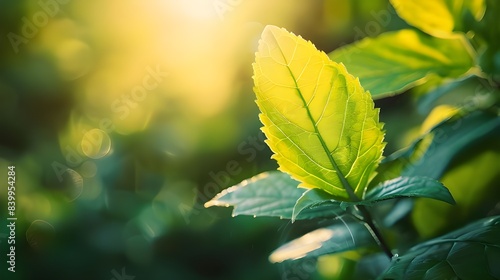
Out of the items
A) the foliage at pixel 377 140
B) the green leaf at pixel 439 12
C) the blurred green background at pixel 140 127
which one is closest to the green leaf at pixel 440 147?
Result: the foliage at pixel 377 140

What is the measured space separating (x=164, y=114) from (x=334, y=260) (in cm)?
67

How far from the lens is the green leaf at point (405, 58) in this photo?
0.65m

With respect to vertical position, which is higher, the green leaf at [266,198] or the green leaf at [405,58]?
the green leaf at [405,58]

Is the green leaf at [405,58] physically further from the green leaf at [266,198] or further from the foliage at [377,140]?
the green leaf at [266,198]

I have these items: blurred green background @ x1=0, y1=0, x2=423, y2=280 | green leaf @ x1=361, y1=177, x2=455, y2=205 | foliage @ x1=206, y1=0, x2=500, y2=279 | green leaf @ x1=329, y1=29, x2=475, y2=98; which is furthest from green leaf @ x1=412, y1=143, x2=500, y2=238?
blurred green background @ x1=0, y1=0, x2=423, y2=280

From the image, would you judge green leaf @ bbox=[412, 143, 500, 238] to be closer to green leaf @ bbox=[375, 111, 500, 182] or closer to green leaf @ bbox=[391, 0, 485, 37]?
A: green leaf @ bbox=[375, 111, 500, 182]

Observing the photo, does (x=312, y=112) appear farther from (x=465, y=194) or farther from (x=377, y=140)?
(x=465, y=194)

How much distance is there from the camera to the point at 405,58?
2.22 ft

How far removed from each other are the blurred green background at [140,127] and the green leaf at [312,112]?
2.29 feet

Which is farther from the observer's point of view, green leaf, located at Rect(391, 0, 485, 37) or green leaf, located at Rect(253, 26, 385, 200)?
green leaf, located at Rect(391, 0, 485, 37)

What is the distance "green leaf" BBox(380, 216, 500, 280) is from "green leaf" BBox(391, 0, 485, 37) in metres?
0.27

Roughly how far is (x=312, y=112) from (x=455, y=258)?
0.55ft

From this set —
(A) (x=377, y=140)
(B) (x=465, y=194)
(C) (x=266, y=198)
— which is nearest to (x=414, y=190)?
(A) (x=377, y=140)

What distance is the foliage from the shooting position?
417 millimetres
